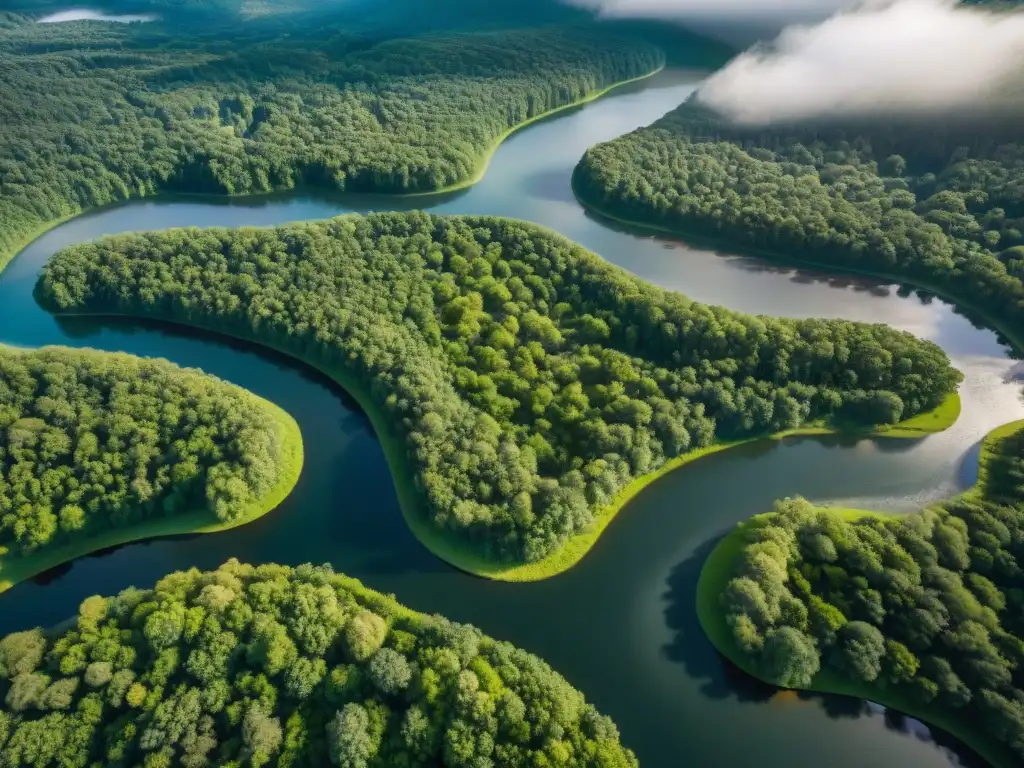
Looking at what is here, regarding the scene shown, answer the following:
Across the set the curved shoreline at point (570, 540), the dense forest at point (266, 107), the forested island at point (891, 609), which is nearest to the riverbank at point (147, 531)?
the curved shoreline at point (570, 540)

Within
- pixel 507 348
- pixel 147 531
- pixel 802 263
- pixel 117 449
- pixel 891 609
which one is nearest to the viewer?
pixel 891 609

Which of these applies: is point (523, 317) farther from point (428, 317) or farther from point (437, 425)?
point (437, 425)

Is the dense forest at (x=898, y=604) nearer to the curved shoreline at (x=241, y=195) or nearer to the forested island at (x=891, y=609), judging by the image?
the forested island at (x=891, y=609)

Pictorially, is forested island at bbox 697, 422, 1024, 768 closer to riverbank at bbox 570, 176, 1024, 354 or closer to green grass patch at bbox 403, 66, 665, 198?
riverbank at bbox 570, 176, 1024, 354

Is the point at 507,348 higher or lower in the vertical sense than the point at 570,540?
higher

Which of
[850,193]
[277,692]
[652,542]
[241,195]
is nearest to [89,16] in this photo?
[241,195]

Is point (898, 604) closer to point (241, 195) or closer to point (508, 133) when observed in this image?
point (508, 133)

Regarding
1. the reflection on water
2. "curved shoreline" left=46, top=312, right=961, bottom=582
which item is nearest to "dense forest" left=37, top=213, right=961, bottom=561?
"curved shoreline" left=46, top=312, right=961, bottom=582
